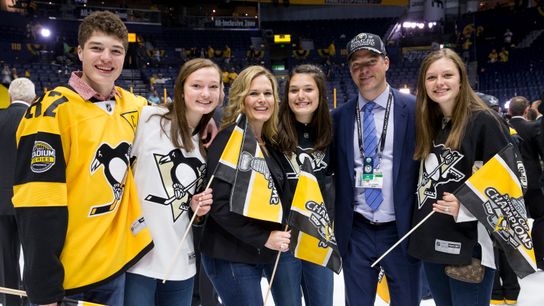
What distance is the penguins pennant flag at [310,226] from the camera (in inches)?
74.6

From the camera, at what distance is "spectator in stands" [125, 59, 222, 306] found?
68.4 inches

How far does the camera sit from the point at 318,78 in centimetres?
218

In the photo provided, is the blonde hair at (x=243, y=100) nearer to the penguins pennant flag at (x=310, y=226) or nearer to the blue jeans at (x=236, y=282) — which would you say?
the penguins pennant flag at (x=310, y=226)

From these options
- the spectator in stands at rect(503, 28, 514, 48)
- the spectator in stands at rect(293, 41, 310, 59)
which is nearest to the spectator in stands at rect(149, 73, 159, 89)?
the spectator in stands at rect(293, 41, 310, 59)

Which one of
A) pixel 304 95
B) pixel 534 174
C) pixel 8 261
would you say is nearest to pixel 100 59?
pixel 304 95

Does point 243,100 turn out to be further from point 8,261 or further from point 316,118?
point 8,261

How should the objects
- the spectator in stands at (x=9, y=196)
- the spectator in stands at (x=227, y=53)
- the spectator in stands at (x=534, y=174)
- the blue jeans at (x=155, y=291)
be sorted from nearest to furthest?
1. the blue jeans at (x=155, y=291)
2. the spectator in stands at (x=9, y=196)
3. the spectator in stands at (x=534, y=174)
4. the spectator in stands at (x=227, y=53)

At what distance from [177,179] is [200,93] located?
0.37 m

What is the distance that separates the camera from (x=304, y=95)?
2.15m

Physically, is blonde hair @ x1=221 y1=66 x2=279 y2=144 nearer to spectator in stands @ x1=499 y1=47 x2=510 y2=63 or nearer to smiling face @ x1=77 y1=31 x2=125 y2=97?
smiling face @ x1=77 y1=31 x2=125 y2=97

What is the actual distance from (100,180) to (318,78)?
1137mm

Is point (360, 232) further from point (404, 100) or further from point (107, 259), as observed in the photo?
point (107, 259)

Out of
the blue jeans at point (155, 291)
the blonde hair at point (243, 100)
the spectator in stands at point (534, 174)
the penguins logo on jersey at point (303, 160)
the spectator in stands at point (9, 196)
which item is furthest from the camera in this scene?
the spectator in stands at point (534, 174)

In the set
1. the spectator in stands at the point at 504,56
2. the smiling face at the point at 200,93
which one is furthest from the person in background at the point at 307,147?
the spectator in stands at the point at 504,56
